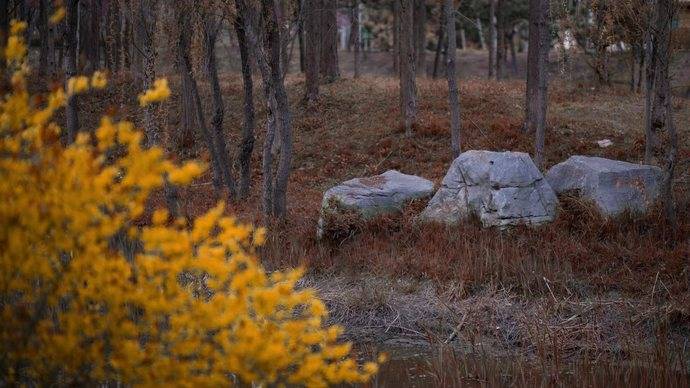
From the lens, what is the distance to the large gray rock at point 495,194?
1061 centimetres

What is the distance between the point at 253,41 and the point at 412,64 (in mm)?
7174

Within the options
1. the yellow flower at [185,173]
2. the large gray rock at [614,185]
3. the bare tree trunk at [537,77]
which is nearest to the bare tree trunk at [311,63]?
the bare tree trunk at [537,77]

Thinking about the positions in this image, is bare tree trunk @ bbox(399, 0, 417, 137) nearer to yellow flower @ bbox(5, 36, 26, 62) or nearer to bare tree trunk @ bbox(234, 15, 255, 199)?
bare tree trunk @ bbox(234, 15, 255, 199)

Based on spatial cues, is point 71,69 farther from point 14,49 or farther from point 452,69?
point 14,49

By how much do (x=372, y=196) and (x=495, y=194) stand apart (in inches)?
68.5

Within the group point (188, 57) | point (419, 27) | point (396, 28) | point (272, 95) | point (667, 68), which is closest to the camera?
point (667, 68)

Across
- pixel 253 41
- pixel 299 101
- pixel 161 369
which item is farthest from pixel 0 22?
pixel 299 101

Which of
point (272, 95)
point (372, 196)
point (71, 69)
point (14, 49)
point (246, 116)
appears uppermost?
point (14, 49)

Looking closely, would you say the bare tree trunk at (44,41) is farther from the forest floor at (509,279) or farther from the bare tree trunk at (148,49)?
the bare tree trunk at (148,49)

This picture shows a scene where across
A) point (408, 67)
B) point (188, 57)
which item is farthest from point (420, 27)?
point (188, 57)

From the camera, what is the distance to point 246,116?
1434cm

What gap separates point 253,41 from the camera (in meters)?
11.2

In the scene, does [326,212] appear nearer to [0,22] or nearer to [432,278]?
[432,278]

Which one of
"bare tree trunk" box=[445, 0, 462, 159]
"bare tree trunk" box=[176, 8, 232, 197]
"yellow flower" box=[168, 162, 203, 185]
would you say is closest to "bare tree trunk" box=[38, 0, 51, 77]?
"bare tree trunk" box=[176, 8, 232, 197]
